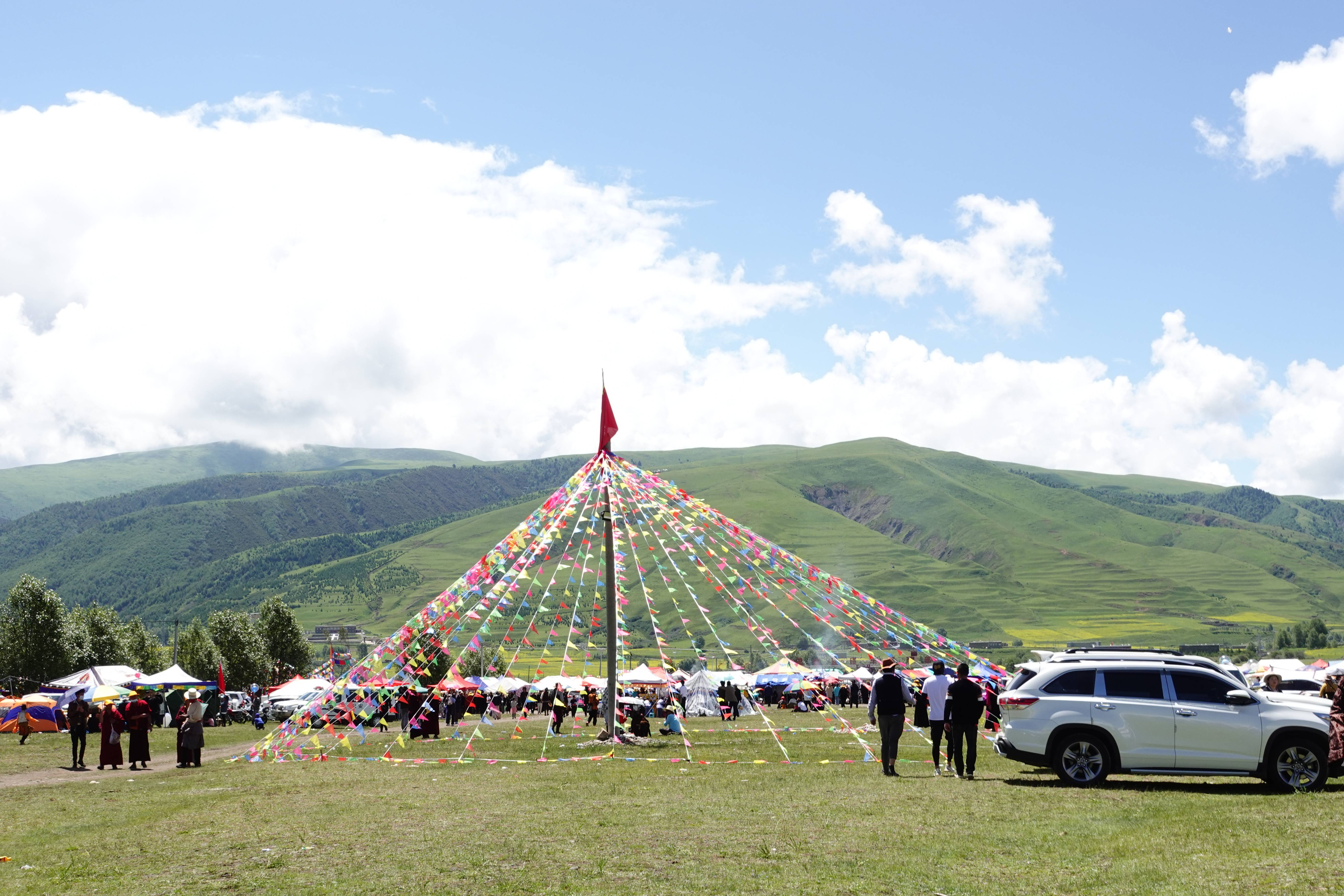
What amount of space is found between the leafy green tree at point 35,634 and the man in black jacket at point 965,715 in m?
73.0

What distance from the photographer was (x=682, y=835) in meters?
12.4

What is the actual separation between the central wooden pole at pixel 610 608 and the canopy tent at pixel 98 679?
35771 millimetres

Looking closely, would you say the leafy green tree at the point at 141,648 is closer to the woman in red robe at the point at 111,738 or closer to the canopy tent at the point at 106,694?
the canopy tent at the point at 106,694

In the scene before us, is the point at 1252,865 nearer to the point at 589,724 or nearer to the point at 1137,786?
the point at 1137,786

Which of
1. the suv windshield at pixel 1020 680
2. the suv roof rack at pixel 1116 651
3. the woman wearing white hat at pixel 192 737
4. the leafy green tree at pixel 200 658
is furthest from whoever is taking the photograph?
the leafy green tree at pixel 200 658

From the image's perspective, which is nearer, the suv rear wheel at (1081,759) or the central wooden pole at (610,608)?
the suv rear wheel at (1081,759)

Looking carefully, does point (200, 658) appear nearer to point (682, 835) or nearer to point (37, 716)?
point (37, 716)

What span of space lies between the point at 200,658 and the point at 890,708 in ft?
329

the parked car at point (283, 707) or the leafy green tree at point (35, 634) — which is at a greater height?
the leafy green tree at point (35, 634)

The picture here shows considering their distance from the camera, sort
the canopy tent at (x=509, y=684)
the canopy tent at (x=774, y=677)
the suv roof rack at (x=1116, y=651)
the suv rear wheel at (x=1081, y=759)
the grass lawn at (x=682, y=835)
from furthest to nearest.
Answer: the canopy tent at (x=774, y=677) → the canopy tent at (x=509, y=684) → the suv roof rack at (x=1116, y=651) → the suv rear wheel at (x=1081, y=759) → the grass lawn at (x=682, y=835)

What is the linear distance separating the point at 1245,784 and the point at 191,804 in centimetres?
1602

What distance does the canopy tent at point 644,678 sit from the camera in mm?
53406

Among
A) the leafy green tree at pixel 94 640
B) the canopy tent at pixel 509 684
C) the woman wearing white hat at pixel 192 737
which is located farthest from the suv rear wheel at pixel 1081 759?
the leafy green tree at pixel 94 640


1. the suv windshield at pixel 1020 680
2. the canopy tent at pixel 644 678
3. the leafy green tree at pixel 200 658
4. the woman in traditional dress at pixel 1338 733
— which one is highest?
the suv windshield at pixel 1020 680
